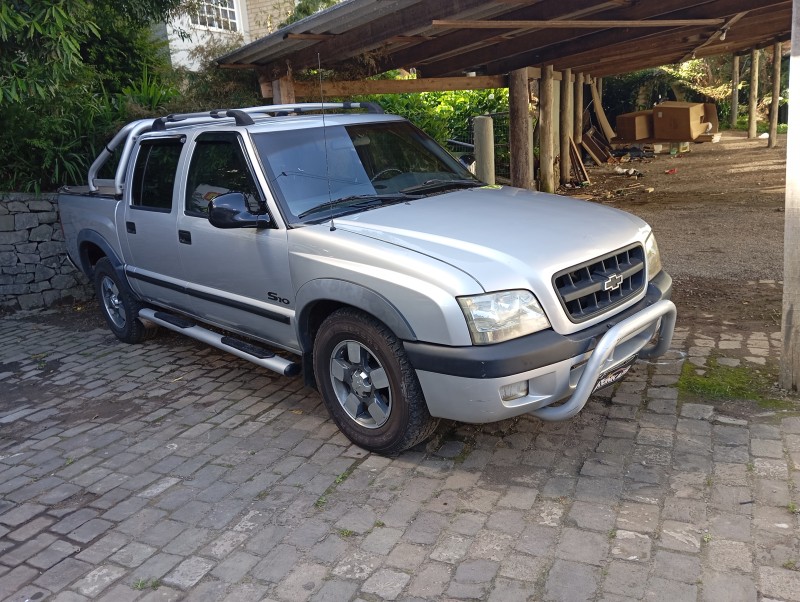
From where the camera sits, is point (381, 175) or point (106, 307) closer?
point (381, 175)

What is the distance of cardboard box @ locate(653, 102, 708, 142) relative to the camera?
20344 millimetres

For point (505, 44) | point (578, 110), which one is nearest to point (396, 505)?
point (505, 44)

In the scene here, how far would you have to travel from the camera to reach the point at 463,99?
1605 cm

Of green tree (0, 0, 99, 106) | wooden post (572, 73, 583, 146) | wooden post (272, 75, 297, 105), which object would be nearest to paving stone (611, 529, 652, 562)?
green tree (0, 0, 99, 106)

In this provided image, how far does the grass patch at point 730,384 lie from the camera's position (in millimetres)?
4422

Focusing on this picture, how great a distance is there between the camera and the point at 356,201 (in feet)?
14.6

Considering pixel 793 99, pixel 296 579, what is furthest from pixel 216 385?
pixel 793 99

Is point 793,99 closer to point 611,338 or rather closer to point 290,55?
point 611,338

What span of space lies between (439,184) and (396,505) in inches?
90.2

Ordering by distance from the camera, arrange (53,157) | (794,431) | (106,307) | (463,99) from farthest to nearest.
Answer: (463,99), (53,157), (106,307), (794,431)

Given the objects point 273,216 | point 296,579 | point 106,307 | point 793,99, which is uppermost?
point 793,99

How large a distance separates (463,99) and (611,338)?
1338 cm

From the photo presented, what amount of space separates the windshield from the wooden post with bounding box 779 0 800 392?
200 cm

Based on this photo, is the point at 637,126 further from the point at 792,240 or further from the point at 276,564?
the point at 276,564
